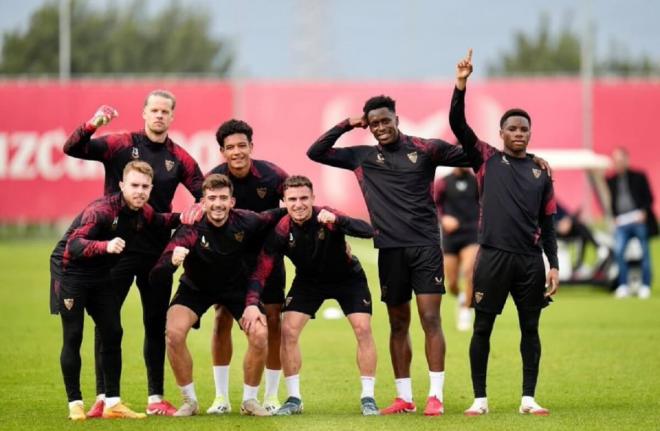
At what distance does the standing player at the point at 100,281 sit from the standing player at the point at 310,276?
1077 millimetres

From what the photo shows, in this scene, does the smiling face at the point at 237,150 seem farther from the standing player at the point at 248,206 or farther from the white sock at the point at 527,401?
the white sock at the point at 527,401

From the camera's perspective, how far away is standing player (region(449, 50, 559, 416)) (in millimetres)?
11625

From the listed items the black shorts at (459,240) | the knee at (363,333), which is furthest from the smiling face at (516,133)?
the black shorts at (459,240)

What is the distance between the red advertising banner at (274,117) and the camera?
4019cm

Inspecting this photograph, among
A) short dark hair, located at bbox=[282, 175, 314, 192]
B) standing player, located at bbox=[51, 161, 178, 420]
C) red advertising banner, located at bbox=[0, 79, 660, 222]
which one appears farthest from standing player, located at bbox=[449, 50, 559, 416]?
red advertising banner, located at bbox=[0, 79, 660, 222]

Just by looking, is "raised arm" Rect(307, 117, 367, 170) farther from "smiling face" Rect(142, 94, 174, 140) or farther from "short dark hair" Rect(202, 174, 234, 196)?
"smiling face" Rect(142, 94, 174, 140)

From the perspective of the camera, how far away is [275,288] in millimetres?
12180

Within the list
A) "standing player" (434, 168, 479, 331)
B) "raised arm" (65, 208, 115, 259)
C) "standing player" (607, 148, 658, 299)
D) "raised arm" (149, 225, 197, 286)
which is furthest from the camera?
"standing player" (607, 148, 658, 299)

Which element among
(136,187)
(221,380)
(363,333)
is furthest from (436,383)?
(136,187)

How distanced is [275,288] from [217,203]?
1.11 meters

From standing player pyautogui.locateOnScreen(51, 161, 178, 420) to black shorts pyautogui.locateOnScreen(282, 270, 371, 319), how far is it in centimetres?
136

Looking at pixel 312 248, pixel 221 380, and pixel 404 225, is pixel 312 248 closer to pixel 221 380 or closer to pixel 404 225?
pixel 404 225

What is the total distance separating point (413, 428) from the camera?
424 inches

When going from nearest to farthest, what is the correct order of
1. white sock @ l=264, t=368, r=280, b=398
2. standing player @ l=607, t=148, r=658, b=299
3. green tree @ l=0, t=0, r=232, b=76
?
white sock @ l=264, t=368, r=280, b=398 < standing player @ l=607, t=148, r=658, b=299 < green tree @ l=0, t=0, r=232, b=76
